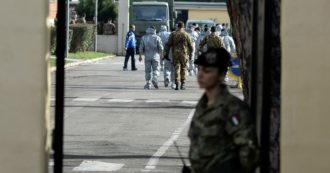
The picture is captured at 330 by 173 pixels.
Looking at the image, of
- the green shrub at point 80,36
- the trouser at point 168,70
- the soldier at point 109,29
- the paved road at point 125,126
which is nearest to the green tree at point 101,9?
the soldier at point 109,29

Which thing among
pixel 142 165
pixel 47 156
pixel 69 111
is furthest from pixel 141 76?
pixel 47 156

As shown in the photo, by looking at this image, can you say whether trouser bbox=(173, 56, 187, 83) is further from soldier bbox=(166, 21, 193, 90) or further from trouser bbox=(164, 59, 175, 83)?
trouser bbox=(164, 59, 175, 83)

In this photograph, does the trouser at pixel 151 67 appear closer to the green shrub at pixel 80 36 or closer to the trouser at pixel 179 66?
the trouser at pixel 179 66

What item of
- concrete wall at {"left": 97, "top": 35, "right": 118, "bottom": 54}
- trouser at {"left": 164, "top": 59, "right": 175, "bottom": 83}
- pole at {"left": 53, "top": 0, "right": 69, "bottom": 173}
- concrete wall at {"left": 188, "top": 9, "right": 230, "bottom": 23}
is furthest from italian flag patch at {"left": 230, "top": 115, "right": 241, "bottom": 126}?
concrete wall at {"left": 188, "top": 9, "right": 230, "bottom": 23}

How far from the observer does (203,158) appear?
5.61m

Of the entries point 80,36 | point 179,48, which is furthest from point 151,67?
point 80,36
